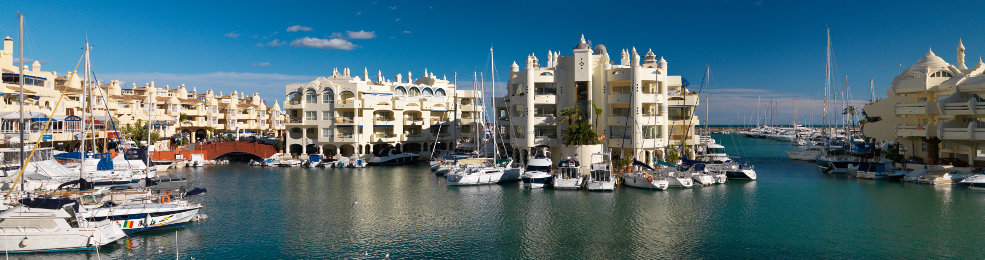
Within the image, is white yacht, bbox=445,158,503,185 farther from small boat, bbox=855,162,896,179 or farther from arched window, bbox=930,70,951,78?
arched window, bbox=930,70,951,78

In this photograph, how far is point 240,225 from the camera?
3353 cm

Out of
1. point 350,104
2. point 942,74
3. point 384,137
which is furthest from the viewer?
point 384,137

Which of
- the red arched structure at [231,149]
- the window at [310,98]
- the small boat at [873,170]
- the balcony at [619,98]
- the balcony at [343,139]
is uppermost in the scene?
the window at [310,98]

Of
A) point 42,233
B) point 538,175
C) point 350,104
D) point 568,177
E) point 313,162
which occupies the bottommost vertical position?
point 42,233

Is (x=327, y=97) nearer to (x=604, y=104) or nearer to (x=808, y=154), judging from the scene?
(x=604, y=104)

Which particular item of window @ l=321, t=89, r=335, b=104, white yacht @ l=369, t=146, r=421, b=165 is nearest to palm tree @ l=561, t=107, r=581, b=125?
white yacht @ l=369, t=146, r=421, b=165

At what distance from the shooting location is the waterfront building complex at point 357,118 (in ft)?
248

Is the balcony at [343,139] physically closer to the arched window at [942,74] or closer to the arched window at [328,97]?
the arched window at [328,97]

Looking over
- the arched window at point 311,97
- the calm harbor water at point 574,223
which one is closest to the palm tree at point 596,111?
the calm harbor water at point 574,223

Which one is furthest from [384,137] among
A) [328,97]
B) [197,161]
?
[197,161]

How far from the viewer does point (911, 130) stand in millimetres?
54625

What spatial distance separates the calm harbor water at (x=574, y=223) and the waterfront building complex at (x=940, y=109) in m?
6.88

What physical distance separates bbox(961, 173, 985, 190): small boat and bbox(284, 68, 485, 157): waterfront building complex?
46.6 meters

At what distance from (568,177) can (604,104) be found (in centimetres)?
1338
